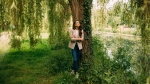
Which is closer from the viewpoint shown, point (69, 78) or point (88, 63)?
point (69, 78)

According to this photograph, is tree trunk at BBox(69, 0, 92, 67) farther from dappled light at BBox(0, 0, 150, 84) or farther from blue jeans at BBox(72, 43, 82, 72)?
blue jeans at BBox(72, 43, 82, 72)

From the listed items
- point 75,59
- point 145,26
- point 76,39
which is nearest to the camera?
point 145,26

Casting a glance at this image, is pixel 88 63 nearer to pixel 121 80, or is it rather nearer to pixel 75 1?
pixel 121 80

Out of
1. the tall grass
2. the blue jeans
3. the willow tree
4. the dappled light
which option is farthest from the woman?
the willow tree

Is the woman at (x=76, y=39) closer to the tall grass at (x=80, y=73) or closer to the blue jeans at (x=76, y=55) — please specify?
the blue jeans at (x=76, y=55)

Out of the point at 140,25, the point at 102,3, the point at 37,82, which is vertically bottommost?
the point at 37,82

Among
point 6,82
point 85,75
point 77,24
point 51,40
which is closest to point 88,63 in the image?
point 85,75

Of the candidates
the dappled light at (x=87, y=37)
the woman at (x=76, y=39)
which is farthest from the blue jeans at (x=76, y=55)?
the dappled light at (x=87, y=37)

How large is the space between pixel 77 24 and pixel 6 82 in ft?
8.67

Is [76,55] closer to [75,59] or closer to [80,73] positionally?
[75,59]

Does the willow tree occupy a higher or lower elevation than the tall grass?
higher

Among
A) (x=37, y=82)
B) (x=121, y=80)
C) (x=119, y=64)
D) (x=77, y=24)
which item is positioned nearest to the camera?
(x=121, y=80)

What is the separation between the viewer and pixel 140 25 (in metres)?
5.89

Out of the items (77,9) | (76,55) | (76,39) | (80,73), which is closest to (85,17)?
(77,9)
